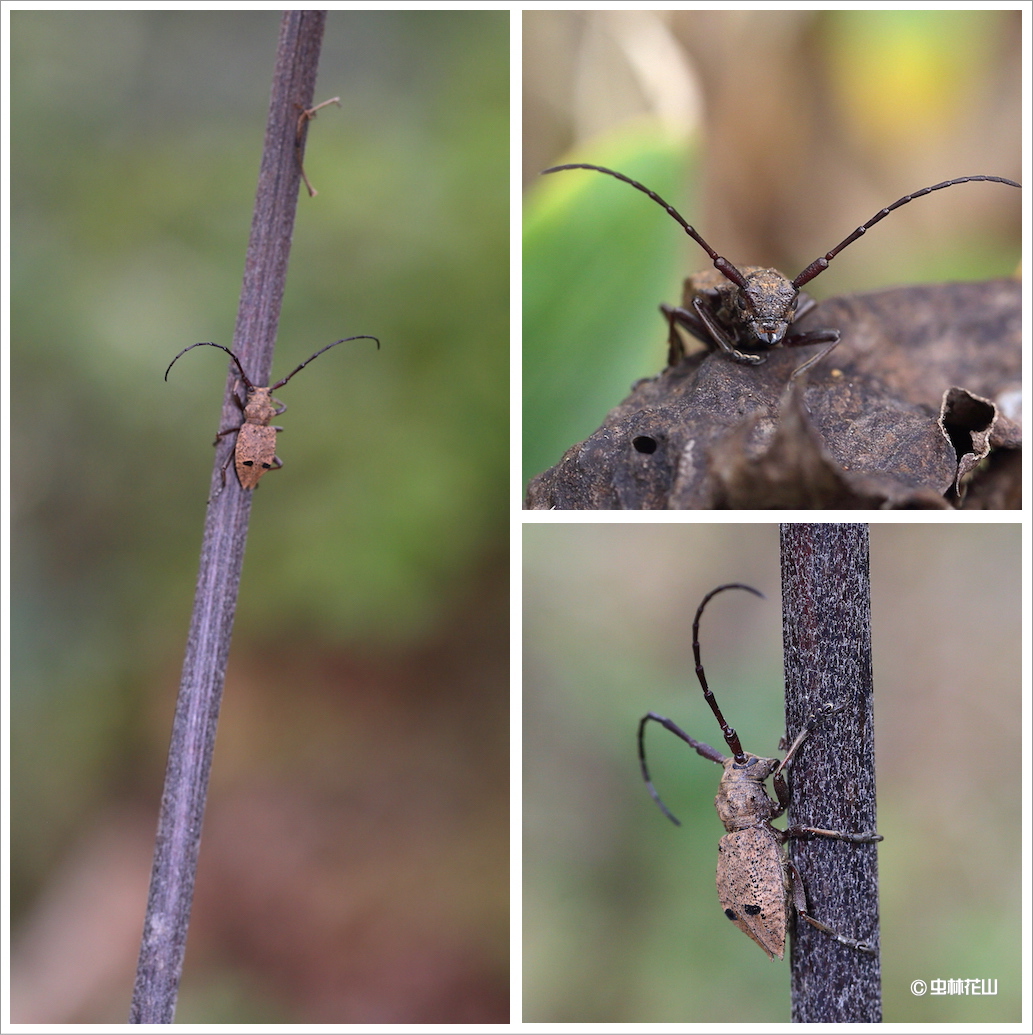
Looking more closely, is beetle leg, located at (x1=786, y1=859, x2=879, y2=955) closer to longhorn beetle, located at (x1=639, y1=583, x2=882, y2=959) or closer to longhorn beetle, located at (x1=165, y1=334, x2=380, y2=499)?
longhorn beetle, located at (x1=639, y1=583, x2=882, y2=959)

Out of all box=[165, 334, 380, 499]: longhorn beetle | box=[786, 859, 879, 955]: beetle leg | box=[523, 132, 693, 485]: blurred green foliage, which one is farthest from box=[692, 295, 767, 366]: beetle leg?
box=[786, 859, 879, 955]: beetle leg

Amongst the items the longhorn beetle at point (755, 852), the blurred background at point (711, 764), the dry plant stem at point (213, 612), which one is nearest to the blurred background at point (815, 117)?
the blurred background at point (711, 764)

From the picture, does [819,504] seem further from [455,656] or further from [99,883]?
[99,883]

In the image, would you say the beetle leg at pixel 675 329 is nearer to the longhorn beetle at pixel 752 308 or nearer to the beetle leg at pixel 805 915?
the longhorn beetle at pixel 752 308

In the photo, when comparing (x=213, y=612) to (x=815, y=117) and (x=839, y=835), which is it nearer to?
(x=839, y=835)

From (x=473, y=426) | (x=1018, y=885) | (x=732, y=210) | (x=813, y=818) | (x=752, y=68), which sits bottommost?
(x=1018, y=885)

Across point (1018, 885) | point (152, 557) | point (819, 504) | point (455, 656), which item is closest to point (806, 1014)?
point (819, 504)

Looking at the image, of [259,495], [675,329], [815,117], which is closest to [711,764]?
[675,329]
